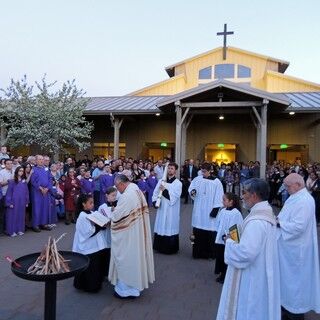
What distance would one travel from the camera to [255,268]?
356 cm

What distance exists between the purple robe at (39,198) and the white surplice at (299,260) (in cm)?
731

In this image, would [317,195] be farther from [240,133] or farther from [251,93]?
[240,133]

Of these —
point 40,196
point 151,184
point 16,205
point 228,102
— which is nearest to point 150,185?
→ point 151,184

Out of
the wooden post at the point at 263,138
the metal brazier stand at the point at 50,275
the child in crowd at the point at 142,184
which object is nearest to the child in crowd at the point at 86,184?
the child in crowd at the point at 142,184

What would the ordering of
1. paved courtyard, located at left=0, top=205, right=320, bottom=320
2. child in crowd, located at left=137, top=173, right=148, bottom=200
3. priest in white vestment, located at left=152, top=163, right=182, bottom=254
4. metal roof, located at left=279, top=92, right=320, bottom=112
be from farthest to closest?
metal roof, located at left=279, top=92, right=320, bottom=112, child in crowd, located at left=137, top=173, right=148, bottom=200, priest in white vestment, located at left=152, top=163, right=182, bottom=254, paved courtyard, located at left=0, top=205, right=320, bottom=320

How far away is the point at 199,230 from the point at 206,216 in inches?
13.5

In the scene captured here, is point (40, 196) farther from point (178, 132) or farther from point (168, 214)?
point (178, 132)

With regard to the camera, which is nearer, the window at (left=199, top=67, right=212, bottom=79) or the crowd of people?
the crowd of people

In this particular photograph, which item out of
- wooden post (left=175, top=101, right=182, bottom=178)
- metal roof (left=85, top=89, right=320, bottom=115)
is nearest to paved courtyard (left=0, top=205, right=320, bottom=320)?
wooden post (left=175, top=101, right=182, bottom=178)

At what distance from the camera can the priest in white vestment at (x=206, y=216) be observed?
7.99 m

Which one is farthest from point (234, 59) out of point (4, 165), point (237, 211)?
point (237, 211)

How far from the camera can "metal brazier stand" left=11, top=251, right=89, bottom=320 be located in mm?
3703

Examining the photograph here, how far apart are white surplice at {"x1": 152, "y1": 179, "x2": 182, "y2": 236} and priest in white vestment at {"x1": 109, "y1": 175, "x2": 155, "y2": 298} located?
8.80 ft

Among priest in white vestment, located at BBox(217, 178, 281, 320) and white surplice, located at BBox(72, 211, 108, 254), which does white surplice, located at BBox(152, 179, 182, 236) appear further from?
priest in white vestment, located at BBox(217, 178, 281, 320)
